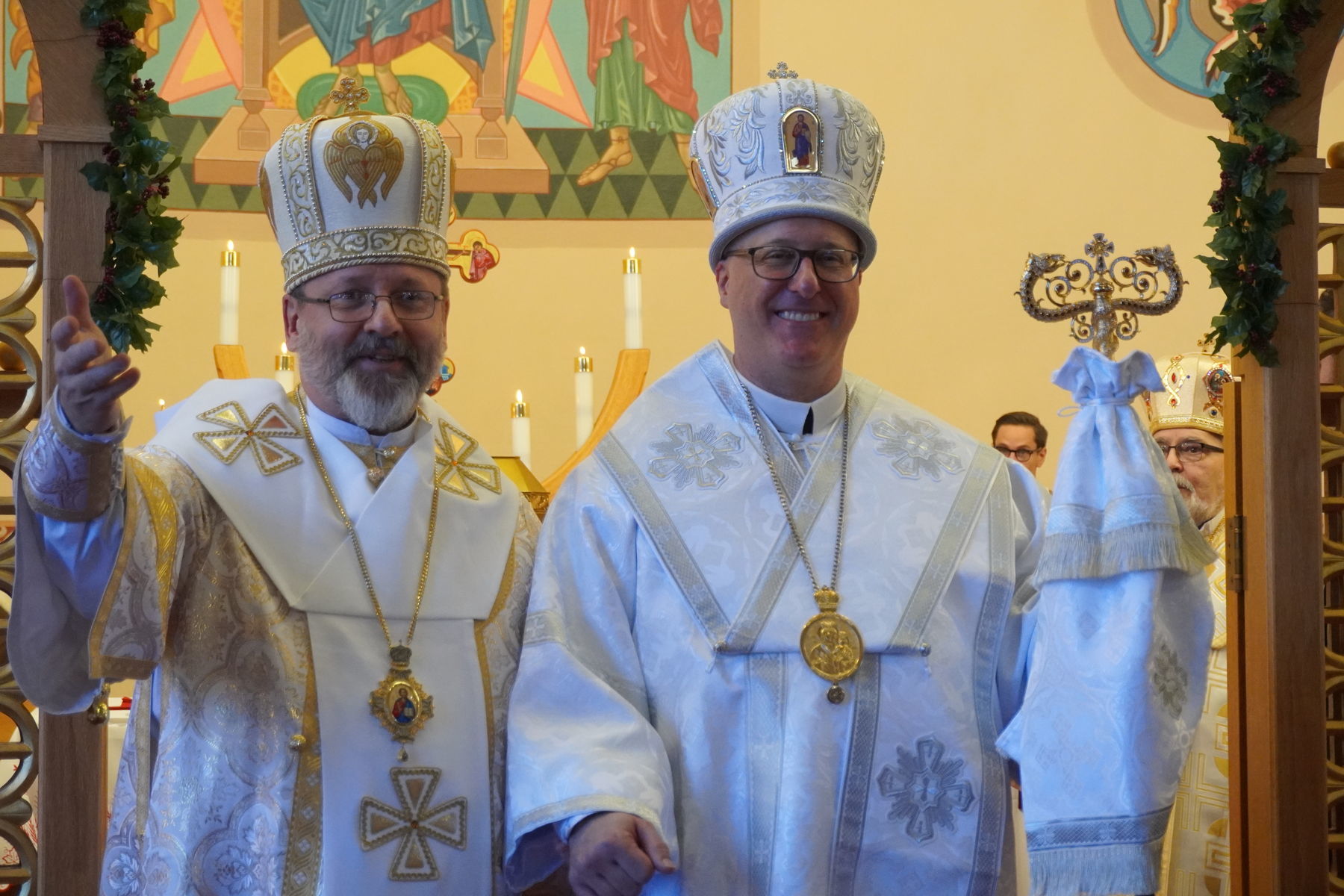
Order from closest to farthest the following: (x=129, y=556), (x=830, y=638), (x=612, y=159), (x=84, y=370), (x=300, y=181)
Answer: (x=84, y=370)
(x=129, y=556)
(x=830, y=638)
(x=300, y=181)
(x=612, y=159)

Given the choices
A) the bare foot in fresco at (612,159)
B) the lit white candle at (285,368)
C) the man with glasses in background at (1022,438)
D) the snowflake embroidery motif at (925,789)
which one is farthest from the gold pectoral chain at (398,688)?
the bare foot in fresco at (612,159)

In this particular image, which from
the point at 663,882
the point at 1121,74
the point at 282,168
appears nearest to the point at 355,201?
the point at 282,168

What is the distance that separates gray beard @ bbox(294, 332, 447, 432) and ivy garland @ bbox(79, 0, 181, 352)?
0.46 m

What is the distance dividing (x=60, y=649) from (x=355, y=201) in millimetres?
1174

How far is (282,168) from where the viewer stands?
362 cm

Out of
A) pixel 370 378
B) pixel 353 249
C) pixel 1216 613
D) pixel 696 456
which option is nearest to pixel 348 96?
pixel 353 249

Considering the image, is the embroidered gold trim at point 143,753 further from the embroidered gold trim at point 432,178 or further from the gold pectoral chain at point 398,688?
the embroidered gold trim at point 432,178

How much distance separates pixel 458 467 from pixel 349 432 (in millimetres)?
291

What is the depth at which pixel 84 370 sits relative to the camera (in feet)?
8.26

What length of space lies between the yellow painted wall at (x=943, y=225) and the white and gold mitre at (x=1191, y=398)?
256 centimetres

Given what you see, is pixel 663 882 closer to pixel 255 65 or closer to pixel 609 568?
pixel 609 568

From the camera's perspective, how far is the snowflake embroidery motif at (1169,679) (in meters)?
2.99

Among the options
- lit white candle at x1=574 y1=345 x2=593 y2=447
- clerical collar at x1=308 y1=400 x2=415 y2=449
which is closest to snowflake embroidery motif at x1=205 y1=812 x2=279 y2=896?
clerical collar at x1=308 y1=400 x2=415 y2=449

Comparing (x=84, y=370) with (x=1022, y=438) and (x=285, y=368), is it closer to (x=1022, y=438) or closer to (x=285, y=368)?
(x=285, y=368)
